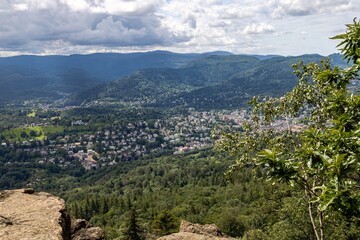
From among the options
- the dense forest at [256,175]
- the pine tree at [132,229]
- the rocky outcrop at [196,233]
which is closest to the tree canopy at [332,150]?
the dense forest at [256,175]

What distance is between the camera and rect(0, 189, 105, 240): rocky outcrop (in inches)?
390

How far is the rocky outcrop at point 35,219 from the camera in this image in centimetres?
990

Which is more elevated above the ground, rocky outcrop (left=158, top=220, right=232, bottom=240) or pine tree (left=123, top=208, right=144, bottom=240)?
rocky outcrop (left=158, top=220, right=232, bottom=240)

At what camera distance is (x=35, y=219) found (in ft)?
35.8

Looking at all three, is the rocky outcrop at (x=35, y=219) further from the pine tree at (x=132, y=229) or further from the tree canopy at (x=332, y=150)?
the pine tree at (x=132, y=229)

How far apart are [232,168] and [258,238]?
21.1 meters

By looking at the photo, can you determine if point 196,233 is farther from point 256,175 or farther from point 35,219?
point 35,219

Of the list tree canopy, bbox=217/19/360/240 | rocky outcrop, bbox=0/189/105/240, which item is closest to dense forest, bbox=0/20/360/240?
tree canopy, bbox=217/19/360/240

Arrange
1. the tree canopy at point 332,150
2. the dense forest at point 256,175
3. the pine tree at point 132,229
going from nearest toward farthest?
1. the tree canopy at point 332,150
2. the dense forest at point 256,175
3. the pine tree at point 132,229

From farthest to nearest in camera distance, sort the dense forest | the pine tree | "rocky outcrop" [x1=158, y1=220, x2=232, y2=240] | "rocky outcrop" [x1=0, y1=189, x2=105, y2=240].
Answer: the pine tree
"rocky outcrop" [x1=158, y1=220, x2=232, y2=240]
"rocky outcrop" [x1=0, y1=189, x2=105, y2=240]
the dense forest

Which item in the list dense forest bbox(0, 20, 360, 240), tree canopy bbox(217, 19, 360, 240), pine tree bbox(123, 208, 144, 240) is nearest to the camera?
tree canopy bbox(217, 19, 360, 240)

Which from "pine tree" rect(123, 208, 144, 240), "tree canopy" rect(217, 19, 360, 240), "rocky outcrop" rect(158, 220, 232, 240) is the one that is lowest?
"pine tree" rect(123, 208, 144, 240)

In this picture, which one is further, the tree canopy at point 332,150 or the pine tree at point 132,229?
the pine tree at point 132,229

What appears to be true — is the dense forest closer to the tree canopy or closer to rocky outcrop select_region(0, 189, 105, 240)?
the tree canopy
